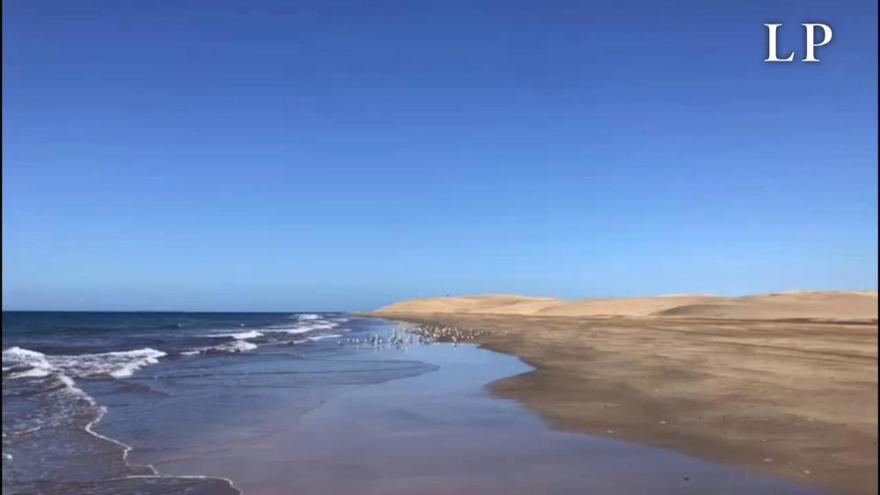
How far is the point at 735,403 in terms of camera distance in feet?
49.3

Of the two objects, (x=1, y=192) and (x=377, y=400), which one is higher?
(x=1, y=192)

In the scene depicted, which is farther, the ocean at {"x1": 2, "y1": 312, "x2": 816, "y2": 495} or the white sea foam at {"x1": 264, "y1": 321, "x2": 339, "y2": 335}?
the white sea foam at {"x1": 264, "y1": 321, "x2": 339, "y2": 335}

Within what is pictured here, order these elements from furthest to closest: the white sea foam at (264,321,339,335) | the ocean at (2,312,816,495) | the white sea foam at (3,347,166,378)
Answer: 1. the white sea foam at (264,321,339,335)
2. the white sea foam at (3,347,166,378)
3. the ocean at (2,312,816,495)

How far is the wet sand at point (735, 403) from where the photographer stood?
33.3 feet

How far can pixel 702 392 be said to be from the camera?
16.8 metres

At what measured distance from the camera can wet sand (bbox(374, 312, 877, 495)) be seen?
33.3ft

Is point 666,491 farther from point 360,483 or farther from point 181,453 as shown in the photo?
point 181,453

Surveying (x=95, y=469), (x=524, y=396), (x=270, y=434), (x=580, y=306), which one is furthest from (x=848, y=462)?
(x=580, y=306)

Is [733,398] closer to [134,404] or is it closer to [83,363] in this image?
[134,404]

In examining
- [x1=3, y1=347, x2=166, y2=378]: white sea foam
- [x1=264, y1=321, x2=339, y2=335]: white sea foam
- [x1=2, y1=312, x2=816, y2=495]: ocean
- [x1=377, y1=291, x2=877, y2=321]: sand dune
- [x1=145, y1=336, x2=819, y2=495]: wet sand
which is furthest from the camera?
[x1=377, y1=291, x2=877, y2=321]: sand dune

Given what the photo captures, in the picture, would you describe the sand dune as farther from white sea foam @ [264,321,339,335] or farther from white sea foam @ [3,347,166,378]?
white sea foam @ [3,347,166,378]

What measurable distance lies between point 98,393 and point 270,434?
8.75 metres

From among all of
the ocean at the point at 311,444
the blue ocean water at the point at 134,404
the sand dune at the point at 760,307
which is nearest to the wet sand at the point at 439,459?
the ocean at the point at 311,444

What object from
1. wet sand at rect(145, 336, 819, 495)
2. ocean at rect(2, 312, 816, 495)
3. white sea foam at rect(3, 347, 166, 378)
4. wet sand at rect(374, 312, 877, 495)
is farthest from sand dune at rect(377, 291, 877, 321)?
white sea foam at rect(3, 347, 166, 378)
